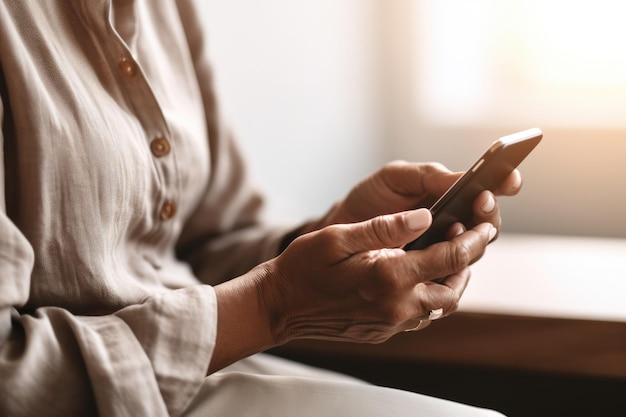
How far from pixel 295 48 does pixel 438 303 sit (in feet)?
2.66

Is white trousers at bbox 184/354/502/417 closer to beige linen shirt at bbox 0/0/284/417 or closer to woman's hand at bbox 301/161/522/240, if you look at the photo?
beige linen shirt at bbox 0/0/284/417

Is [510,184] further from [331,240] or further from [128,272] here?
[128,272]

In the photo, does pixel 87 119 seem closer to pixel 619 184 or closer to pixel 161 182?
pixel 161 182

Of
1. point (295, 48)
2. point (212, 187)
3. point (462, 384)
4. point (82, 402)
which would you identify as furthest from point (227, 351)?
point (295, 48)

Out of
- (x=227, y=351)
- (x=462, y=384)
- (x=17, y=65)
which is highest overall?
(x=17, y=65)

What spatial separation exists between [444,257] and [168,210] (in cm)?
30

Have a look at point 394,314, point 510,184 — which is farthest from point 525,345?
point 394,314

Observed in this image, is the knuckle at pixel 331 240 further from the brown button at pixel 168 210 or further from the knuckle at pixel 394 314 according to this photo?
the brown button at pixel 168 210

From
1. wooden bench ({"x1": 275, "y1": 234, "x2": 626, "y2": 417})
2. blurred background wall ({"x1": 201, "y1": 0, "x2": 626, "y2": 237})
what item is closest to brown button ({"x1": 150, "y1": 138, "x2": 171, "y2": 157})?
wooden bench ({"x1": 275, "y1": 234, "x2": 626, "y2": 417})

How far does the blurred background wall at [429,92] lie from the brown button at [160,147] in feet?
1.71

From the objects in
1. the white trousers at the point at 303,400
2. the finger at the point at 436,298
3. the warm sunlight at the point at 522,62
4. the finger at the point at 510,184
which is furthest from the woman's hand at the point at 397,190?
the warm sunlight at the point at 522,62

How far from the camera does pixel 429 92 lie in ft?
4.48

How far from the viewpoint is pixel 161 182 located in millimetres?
719

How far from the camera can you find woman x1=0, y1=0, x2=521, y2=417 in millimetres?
550
